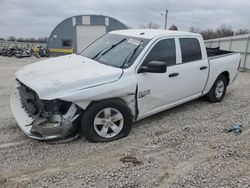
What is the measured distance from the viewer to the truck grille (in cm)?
368

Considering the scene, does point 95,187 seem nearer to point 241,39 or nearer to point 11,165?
point 11,165

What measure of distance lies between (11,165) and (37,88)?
1.08 metres

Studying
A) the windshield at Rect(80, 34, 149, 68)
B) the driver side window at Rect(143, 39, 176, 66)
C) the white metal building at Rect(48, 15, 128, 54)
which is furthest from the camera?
the white metal building at Rect(48, 15, 128, 54)

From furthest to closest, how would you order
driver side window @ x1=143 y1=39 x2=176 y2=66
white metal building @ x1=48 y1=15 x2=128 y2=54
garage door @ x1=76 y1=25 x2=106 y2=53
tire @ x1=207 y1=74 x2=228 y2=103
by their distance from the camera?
garage door @ x1=76 y1=25 x2=106 y2=53, white metal building @ x1=48 y1=15 x2=128 y2=54, tire @ x1=207 y1=74 x2=228 y2=103, driver side window @ x1=143 y1=39 x2=176 y2=66

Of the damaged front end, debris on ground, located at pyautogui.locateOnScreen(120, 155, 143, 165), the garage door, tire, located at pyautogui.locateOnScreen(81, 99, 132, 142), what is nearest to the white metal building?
the garage door

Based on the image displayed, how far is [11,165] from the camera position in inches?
126

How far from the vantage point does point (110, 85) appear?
3664 millimetres

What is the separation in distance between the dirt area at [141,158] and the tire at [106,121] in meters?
0.13

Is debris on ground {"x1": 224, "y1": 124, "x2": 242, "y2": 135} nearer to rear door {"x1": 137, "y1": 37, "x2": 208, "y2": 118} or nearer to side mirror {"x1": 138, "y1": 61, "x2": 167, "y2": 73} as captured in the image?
rear door {"x1": 137, "y1": 37, "x2": 208, "y2": 118}

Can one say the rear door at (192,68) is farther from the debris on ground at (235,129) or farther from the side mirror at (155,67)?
the debris on ground at (235,129)

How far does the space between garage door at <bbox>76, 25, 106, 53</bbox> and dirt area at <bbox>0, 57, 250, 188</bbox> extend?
2164 centimetres

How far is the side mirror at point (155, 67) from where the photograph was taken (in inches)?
152

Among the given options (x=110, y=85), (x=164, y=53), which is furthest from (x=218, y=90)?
(x=110, y=85)

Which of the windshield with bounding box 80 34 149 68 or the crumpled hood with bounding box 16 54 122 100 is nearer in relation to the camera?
the crumpled hood with bounding box 16 54 122 100
